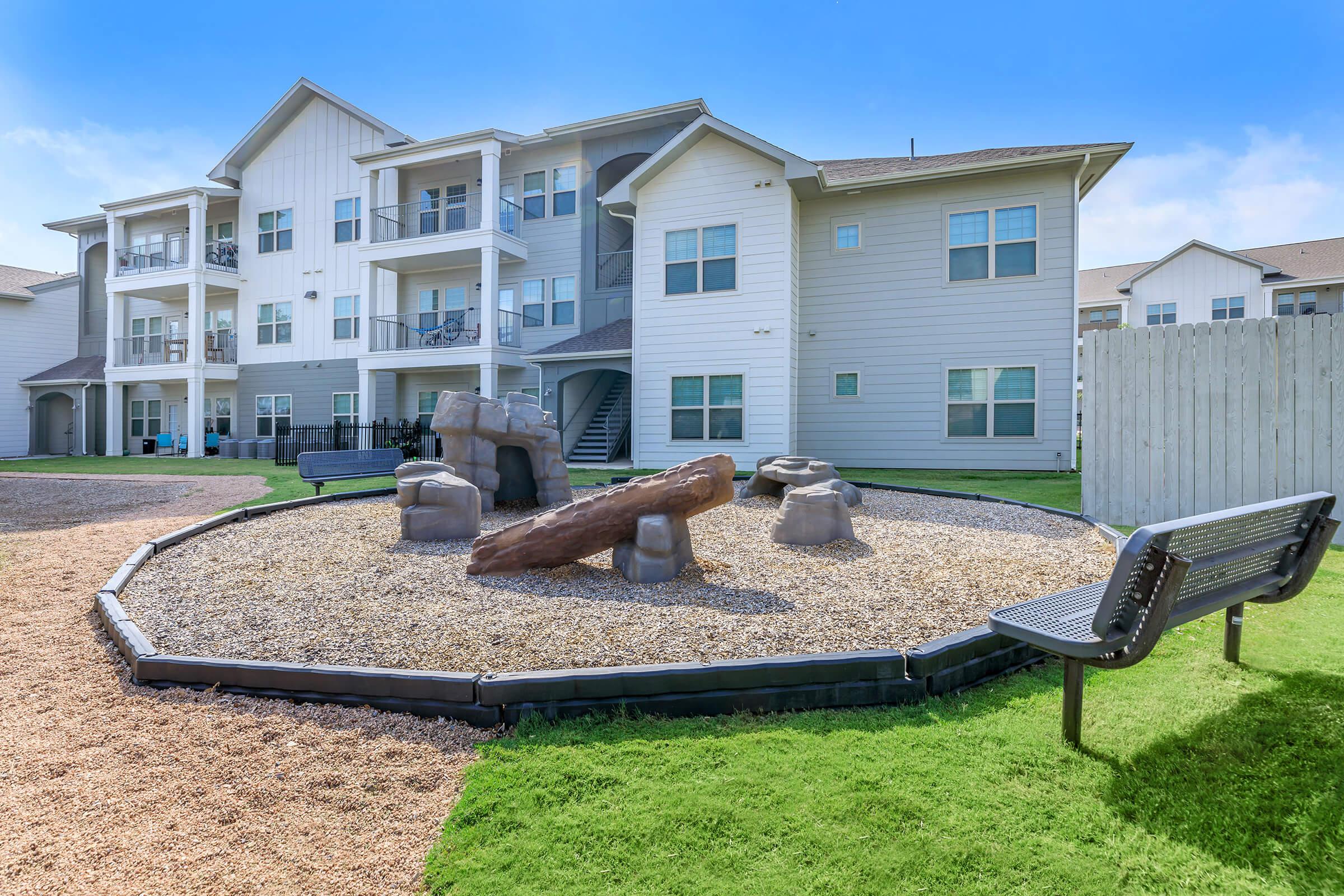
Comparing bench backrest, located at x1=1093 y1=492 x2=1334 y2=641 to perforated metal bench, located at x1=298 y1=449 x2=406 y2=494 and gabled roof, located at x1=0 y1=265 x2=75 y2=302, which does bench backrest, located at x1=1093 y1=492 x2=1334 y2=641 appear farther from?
gabled roof, located at x1=0 y1=265 x2=75 y2=302

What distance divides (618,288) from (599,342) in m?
3.07

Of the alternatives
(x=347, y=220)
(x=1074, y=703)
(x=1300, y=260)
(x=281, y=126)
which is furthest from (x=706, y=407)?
(x=1300, y=260)

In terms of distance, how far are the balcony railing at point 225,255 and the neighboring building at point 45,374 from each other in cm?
767

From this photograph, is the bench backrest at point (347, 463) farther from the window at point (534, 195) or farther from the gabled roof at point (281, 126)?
the gabled roof at point (281, 126)

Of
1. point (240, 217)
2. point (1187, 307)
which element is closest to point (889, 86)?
point (240, 217)

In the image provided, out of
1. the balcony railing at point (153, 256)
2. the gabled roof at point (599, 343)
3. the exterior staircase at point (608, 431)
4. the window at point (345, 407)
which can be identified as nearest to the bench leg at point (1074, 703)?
the gabled roof at point (599, 343)

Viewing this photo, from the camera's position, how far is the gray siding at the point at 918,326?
15.0 m

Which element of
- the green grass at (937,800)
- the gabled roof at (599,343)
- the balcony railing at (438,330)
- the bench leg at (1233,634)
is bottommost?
the green grass at (937,800)

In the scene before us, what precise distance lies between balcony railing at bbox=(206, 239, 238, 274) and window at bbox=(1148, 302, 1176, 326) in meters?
44.7

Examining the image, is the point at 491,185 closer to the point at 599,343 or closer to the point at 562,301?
the point at 562,301

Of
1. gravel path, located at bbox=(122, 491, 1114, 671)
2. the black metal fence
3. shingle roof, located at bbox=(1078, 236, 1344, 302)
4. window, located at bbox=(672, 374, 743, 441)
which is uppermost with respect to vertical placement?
shingle roof, located at bbox=(1078, 236, 1344, 302)

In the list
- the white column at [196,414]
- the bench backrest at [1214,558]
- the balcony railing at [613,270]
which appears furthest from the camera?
the white column at [196,414]

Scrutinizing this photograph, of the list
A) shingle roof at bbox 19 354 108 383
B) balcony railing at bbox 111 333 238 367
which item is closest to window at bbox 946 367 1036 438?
A: balcony railing at bbox 111 333 238 367

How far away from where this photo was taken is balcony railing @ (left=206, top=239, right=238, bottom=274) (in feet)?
86.9
